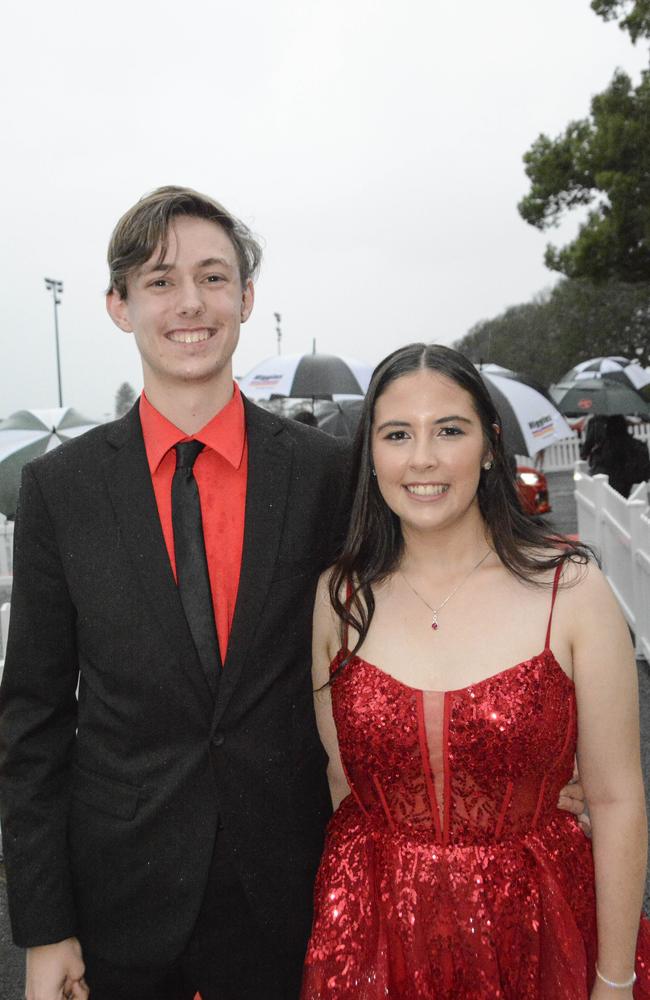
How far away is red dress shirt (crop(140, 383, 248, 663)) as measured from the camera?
86.6 inches

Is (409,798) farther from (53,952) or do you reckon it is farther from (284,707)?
(53,952)

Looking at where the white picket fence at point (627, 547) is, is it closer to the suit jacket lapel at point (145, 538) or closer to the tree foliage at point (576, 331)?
the suit jacket lapel at point (145, 538)

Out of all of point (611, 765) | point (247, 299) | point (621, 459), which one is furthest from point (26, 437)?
point (611, 765)

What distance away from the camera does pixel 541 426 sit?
8.30 m

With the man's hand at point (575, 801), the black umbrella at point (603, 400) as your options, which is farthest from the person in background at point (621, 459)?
the man's hand at point (575, 801)

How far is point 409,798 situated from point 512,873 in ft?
0.92

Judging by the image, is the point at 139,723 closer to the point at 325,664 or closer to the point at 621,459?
the point at 325,664

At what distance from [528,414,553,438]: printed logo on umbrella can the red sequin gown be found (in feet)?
20.7

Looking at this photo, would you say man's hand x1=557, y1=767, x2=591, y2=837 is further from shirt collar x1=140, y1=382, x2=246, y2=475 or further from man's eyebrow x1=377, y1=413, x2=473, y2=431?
shirt collar x1=140, y1=382, x2=246, y2=475

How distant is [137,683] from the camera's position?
6.89 feet

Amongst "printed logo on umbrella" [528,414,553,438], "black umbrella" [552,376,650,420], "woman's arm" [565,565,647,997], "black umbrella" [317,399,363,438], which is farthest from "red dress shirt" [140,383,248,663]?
"black umbrella" [552,376,650,420]

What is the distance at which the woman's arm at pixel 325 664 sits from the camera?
2.27m

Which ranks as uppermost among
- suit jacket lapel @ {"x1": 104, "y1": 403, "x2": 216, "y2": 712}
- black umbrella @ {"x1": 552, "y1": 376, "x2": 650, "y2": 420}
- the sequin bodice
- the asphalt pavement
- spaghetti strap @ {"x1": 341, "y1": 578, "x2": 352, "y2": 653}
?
suit jacket lapel @ {"x1": 104, "y1": 403, "x2": 216, "y2": 712}

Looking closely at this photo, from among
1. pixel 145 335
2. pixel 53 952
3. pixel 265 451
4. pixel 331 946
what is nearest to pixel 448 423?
pixel 265 451
